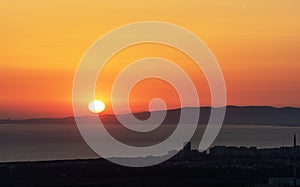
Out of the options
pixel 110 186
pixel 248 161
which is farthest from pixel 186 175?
pixel 248 161

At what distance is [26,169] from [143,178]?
11.8m

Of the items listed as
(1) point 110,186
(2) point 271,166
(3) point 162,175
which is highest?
(2) point 271,166

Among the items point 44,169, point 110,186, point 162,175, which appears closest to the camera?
point 110,186

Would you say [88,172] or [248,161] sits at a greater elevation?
[248,161]

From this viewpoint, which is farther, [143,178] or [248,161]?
[248,161]

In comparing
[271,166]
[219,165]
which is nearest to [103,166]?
[219,165]

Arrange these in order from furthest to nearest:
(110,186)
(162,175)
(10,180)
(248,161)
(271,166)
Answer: (248,161) < (271,166) < (162,175) < (10,180) < (110,186)

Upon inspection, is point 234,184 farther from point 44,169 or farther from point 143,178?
point 44,169

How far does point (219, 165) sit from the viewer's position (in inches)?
2581

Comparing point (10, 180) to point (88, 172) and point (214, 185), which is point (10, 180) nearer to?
point (88, 172)

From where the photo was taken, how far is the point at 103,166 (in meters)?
63.7

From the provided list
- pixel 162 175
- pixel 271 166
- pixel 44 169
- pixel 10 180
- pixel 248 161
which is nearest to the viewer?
pixel 10 180

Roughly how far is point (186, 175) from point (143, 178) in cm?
433

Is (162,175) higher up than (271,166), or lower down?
lower down
